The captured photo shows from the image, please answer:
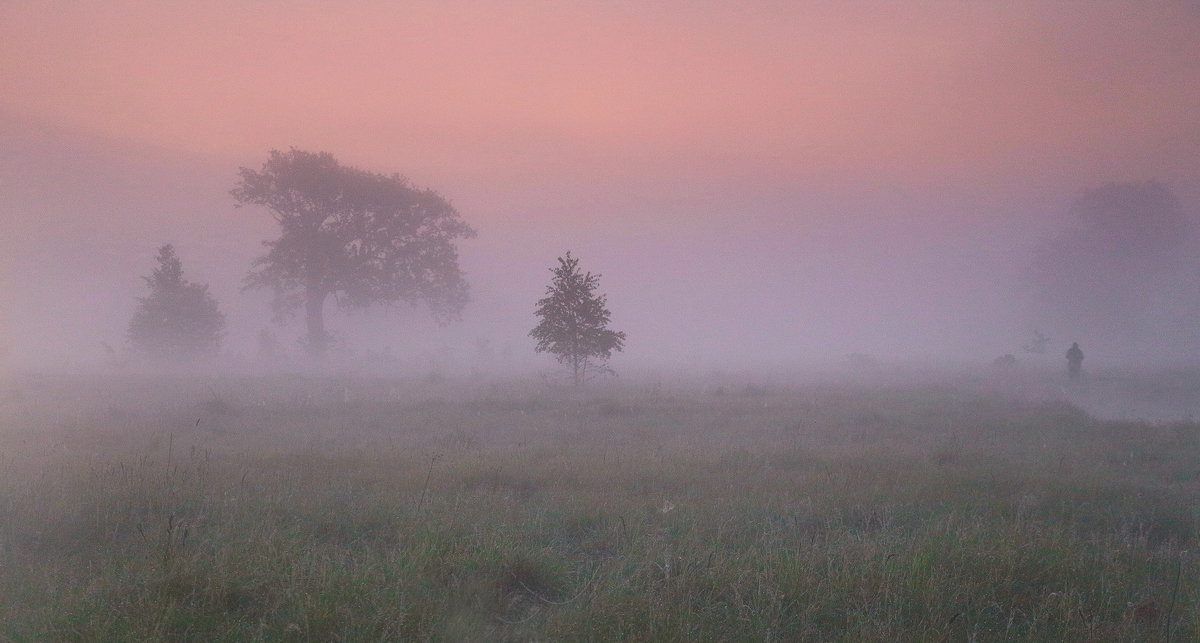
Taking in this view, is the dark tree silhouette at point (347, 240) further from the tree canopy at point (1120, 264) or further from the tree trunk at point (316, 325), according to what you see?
the tree canopy at point (1120, 264)

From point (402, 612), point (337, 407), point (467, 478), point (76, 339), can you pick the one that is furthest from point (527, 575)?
point (76, 339)

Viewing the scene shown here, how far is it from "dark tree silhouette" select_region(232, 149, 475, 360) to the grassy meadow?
17.5 metres

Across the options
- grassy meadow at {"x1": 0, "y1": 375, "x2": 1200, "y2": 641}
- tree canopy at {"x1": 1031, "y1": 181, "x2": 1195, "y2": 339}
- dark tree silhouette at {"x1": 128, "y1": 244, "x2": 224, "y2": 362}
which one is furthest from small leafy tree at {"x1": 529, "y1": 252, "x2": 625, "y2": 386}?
tree canopy at {"x1": 1031, "y1": 181, "x2": 1195, "y2": 339}

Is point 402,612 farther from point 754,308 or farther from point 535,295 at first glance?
point 754,308

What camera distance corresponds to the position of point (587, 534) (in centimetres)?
509

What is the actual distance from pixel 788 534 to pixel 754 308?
96365 millimetres

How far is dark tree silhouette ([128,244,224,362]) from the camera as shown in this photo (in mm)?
26422

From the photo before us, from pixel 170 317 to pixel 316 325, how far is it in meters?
6.22

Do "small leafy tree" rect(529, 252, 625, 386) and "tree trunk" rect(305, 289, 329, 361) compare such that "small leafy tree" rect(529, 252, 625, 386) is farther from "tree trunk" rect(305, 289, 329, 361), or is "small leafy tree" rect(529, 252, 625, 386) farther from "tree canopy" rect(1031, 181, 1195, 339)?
"tree canopy" rect(1031, 181, 1195, 339)

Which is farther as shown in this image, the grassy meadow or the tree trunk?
the tree trunk

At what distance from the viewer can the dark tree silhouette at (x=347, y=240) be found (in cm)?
2762

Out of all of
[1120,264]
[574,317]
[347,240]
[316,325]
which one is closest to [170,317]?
[316,325]

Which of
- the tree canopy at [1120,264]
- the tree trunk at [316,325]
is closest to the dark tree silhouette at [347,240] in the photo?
the tree trunk at [316,325]

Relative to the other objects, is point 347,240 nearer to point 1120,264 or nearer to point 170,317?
point 170,317
